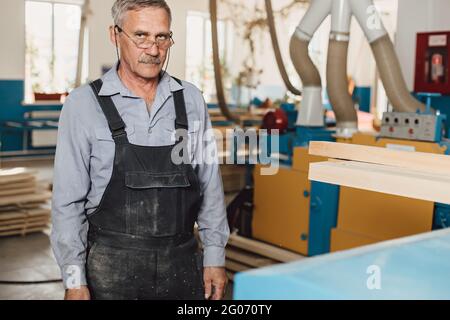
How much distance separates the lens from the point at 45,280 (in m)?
4.58

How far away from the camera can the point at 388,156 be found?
1.61 meters

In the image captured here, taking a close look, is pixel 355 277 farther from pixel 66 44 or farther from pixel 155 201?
pixel 66 44

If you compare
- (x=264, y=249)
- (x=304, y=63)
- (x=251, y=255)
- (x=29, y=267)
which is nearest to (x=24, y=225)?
(x=29, y=267)

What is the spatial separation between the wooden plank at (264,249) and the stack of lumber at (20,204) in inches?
93.9

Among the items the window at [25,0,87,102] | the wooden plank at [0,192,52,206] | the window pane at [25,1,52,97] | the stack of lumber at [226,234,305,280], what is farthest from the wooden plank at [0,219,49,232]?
the window pane at [25,1,52,97]

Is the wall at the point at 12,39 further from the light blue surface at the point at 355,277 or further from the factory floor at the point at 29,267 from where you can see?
the light blue surface at the point at 355,277

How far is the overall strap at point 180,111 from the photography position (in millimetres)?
2121

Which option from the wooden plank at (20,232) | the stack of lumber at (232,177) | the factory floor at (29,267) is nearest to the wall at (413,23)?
the factory floor at (29,267)

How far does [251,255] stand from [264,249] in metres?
0.17

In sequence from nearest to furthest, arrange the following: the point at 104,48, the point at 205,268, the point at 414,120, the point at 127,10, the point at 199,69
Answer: the point at 127,10 < the point at 205,268 < the point at 414,120 < the point at 104,48 < the point at 199,69

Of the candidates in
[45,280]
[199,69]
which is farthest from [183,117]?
[199,69]
